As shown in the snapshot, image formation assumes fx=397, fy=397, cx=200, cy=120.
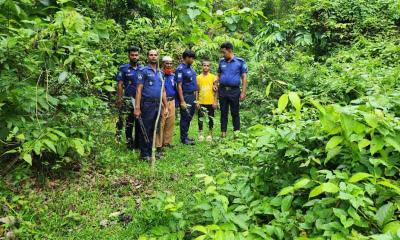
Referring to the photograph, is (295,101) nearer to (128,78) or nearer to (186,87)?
(128,78)

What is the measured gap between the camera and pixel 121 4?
13117 mm

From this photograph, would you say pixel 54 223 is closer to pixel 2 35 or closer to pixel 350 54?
pixel 2 35

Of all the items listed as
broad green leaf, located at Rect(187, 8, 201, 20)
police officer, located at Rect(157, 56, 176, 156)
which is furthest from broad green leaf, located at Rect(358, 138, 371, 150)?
police officer, located at Rect(157, 56, 176, 156)

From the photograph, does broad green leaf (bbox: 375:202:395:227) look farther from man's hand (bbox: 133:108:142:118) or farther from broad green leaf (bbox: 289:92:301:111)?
man's hand (bbox: 133:108:142:118)

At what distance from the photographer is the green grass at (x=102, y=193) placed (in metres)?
4.30

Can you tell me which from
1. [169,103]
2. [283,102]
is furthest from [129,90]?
[283,102]

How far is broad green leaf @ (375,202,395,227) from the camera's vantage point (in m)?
2.69

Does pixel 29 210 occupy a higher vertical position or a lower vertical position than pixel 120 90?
lower

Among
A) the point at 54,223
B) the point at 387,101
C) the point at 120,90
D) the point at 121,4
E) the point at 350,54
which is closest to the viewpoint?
the point at 387,101

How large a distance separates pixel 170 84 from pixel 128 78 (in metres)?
0.88

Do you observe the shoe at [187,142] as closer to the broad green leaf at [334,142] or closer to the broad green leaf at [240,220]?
the broad green leaf at [240,220]

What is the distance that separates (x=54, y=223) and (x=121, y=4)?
33.0 feet

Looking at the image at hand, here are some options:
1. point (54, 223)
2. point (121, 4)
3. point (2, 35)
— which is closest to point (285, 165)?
point (54, 223)

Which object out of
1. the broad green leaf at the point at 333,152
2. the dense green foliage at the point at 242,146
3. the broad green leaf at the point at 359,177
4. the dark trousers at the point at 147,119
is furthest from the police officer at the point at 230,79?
the broad green leaf at the point at 359,177
